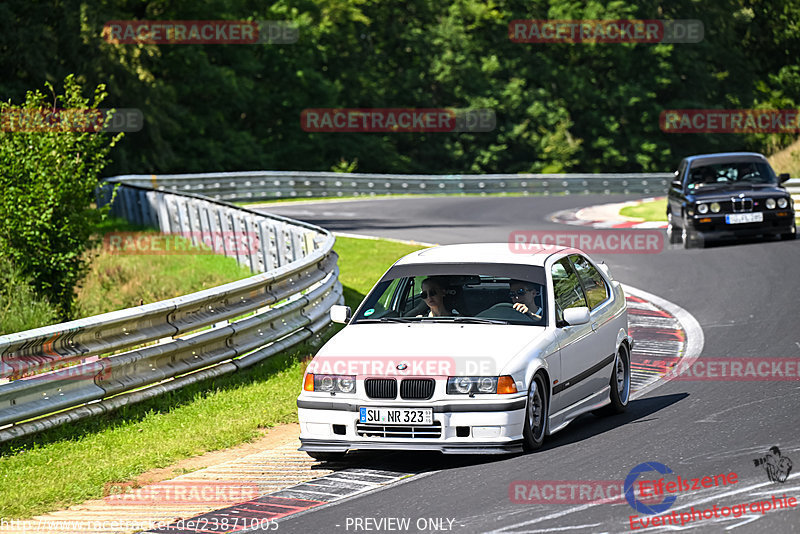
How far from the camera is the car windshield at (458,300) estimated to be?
29.7 ft

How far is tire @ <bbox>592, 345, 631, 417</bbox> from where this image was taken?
386 inches

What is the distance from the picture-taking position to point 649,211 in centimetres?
3244

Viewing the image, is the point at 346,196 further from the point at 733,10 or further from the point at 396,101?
the point at 733,10


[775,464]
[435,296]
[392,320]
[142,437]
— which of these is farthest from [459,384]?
[142,437]

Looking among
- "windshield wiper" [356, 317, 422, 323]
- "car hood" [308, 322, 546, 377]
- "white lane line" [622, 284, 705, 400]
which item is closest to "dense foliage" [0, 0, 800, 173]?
"white lane line" [622, 284, 705, 400]

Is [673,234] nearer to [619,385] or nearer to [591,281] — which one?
[591,281]

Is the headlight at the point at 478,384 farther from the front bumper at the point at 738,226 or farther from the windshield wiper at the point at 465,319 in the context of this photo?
the front bumper at the point at 738,226

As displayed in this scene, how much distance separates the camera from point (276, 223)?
62.7 feet

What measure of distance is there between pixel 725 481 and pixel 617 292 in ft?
11.8

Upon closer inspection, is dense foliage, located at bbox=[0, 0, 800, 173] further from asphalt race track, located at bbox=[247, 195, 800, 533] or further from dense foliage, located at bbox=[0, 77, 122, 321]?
asphalt race track, located at bbox=[247, 195, 800, 533]

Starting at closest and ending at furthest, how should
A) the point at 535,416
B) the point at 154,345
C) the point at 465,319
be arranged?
1. the point at 535,416
2. the point at 465,319
3. the point at 154,345

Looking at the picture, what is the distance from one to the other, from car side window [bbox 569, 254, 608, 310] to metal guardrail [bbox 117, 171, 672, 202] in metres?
30.0

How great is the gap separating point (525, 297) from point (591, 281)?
3.86ft

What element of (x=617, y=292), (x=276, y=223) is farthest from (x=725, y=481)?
(x=276, y=223)
